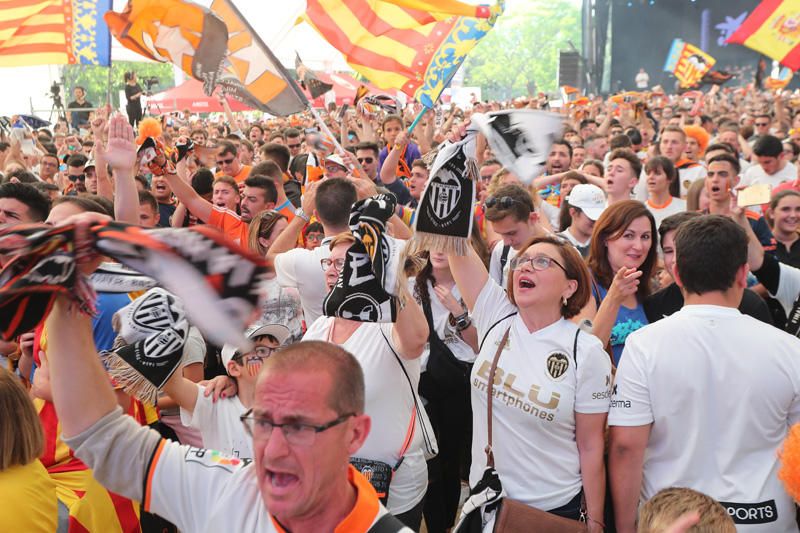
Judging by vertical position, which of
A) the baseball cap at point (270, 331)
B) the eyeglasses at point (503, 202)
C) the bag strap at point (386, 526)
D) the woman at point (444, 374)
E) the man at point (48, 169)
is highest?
the man at point (48, 169)

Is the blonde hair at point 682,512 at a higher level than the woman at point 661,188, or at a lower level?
lower

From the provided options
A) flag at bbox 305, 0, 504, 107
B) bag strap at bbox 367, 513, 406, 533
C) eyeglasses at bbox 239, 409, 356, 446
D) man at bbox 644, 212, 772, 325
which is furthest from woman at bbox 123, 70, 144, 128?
bag strap at bbox 367, 513, 406, 533

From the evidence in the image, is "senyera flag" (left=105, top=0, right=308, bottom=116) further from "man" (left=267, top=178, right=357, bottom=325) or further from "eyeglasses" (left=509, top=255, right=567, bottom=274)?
"eyeglasses" (left=509, top=255, right=567, bottom=274)

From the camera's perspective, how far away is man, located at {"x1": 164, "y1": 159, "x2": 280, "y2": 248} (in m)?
6.38

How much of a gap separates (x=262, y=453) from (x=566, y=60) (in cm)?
3844

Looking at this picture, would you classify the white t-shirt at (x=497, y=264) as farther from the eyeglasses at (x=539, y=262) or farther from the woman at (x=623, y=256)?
the eyeglasses at (x=539, y=262)

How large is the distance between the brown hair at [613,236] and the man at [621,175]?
2363 mm

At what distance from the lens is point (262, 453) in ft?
6.40

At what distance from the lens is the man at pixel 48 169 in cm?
1042

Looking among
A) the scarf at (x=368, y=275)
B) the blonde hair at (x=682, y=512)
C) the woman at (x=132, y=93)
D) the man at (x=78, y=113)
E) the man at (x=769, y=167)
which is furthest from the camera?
the man at (x=78, y=113)

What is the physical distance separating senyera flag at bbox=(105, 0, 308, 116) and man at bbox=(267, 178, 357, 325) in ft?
7.46

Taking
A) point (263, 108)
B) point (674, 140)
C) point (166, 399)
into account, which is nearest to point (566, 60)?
point (674, 140)

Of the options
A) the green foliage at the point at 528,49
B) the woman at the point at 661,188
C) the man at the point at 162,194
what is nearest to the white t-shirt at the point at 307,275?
the woman at the point at 661,188

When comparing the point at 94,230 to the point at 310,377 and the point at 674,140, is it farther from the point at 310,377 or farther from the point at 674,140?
the point at 674,140
